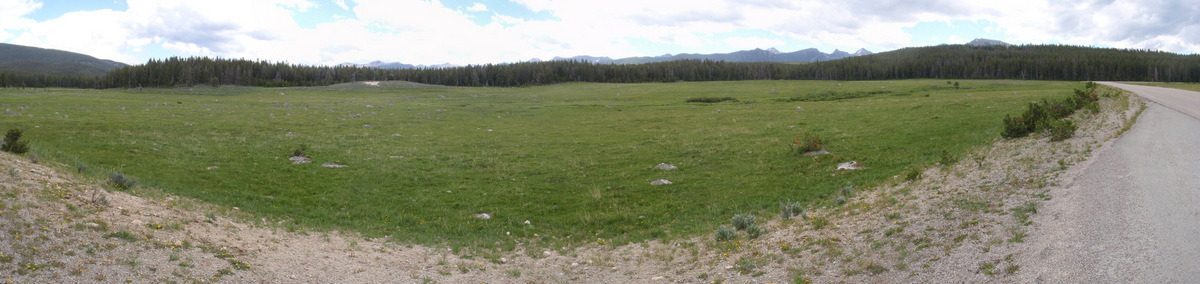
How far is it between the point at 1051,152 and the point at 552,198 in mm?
16679

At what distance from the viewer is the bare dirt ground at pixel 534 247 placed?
9.35 m

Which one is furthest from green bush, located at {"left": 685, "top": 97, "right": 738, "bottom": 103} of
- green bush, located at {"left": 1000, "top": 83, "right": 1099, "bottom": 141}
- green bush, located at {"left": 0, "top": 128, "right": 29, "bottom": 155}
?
green bush, located at {"left": 0, "top": 128, "right": 29, "bottom": 155}

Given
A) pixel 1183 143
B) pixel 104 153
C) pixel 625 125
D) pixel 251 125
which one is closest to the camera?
pixel 1183 143

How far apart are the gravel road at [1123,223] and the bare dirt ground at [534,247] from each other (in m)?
0.44

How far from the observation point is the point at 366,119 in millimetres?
51688

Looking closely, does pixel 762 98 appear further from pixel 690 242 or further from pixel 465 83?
pixel 465 83

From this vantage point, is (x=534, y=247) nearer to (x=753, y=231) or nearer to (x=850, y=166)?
(x=753, y=231)

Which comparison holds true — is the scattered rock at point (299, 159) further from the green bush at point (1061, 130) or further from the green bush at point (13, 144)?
the green bush at point (1061, 130)

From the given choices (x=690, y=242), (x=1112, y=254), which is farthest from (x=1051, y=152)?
(x=690, y=242)

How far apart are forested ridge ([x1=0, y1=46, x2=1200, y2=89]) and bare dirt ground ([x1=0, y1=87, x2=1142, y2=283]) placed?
156560 mm

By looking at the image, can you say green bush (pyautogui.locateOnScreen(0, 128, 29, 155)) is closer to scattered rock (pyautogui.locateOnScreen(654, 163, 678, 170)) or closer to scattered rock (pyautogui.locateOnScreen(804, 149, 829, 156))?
scattered rock (pyautogui.locateOnScreen(654, 163, 678, 170))

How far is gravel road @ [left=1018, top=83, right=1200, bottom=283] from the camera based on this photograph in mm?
7660

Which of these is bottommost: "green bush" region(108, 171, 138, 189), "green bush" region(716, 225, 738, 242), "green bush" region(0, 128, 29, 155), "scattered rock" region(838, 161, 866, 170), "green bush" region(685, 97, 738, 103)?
"green bush" region(716, 225, 738, 242)

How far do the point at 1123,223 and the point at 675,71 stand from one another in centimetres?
17897
